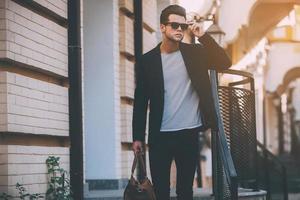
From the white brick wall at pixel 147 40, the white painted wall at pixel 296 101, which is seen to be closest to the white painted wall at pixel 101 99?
the white brick wall at pixel 147 40

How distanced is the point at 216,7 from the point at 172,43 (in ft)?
54.1

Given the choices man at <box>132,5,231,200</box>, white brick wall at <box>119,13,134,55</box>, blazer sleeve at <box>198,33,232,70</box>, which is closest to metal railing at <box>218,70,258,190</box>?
white brick wall at <box>119,13,134,55</box>

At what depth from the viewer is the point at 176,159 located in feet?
18.2

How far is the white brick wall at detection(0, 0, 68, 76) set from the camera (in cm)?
634

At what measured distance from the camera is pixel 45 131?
23.4 feet

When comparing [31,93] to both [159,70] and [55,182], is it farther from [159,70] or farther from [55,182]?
[159,70]

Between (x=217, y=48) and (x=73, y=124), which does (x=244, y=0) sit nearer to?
(x=73, y=124)

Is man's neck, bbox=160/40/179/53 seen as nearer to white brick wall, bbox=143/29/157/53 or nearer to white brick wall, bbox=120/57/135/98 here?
white brick wall, bbox=120/57/135/98

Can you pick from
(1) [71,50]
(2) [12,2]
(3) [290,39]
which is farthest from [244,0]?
(2) [12,2]

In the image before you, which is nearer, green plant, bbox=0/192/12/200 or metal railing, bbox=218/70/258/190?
green plant, bbox=0/192/12/200

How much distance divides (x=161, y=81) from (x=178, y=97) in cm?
16

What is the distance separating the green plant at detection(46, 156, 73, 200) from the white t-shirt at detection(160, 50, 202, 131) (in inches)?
77.4

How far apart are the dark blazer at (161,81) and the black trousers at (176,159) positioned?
84 mm

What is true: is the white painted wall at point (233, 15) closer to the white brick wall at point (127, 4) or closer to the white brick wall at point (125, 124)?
the white brick wall at point (127, 4)
